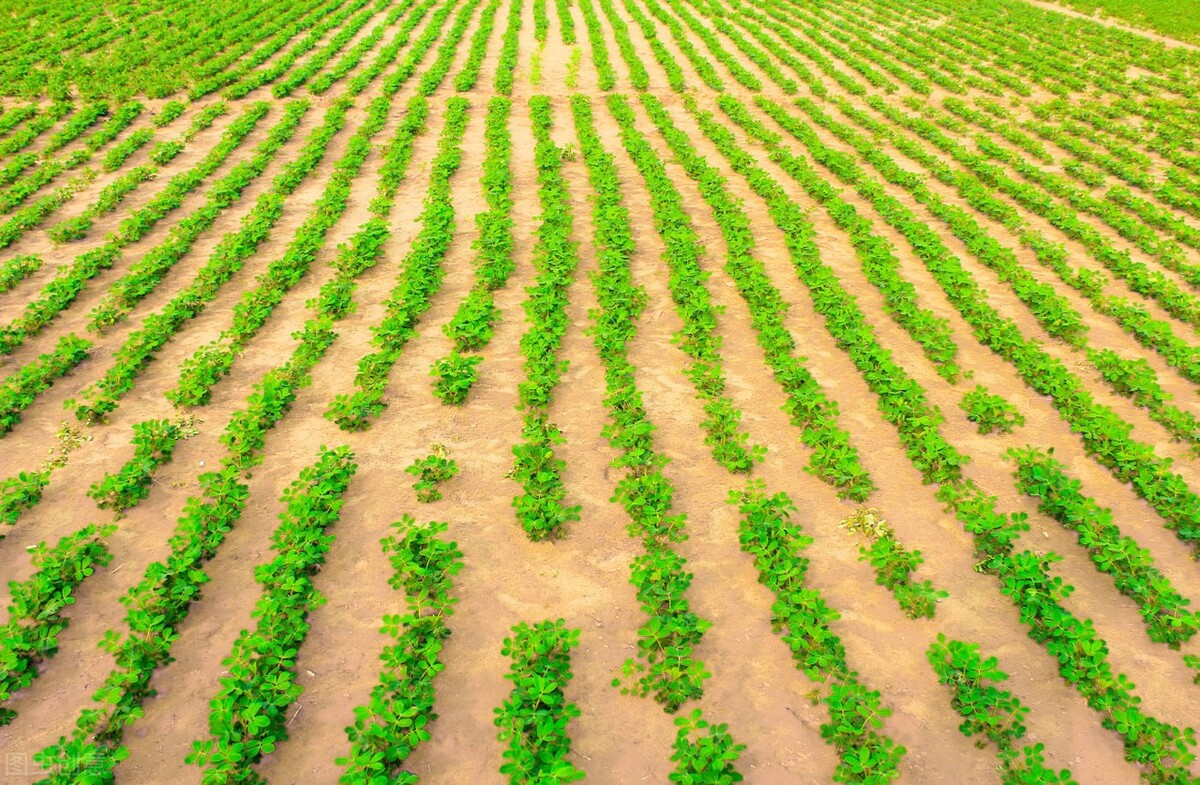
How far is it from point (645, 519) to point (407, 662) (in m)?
2.58

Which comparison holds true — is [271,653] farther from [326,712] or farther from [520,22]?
[520,22]

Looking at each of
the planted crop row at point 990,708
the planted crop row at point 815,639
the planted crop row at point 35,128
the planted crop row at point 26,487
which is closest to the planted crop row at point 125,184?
the planted crop row at point 35,128

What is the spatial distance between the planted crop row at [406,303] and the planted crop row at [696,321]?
4065 millimetres

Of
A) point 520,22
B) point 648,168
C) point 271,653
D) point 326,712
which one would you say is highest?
point 520,22

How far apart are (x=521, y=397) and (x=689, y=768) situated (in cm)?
473

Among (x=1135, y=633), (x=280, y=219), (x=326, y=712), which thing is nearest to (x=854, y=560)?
(x=1135, y=633)

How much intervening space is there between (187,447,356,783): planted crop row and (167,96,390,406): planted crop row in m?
2.60

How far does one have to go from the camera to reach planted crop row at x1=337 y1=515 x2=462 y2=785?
4.49 m

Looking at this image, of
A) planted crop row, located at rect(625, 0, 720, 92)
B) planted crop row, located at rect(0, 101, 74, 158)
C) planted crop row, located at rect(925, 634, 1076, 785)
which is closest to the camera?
planted crop row, located at rect(925, 634, 1076, 785)

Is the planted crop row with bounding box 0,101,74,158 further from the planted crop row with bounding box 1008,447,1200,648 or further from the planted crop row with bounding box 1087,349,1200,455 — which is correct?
the planted crop row with bounding box 1087,349,1200,455

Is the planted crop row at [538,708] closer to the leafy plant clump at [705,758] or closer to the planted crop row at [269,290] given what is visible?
the leafy plant clump at [705,758]

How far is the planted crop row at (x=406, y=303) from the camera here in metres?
7.78

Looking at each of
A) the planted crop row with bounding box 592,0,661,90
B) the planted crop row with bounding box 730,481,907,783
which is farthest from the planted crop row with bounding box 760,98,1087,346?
the planted crop row with bounding box 730,481,907,783

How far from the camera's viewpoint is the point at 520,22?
2994cm
